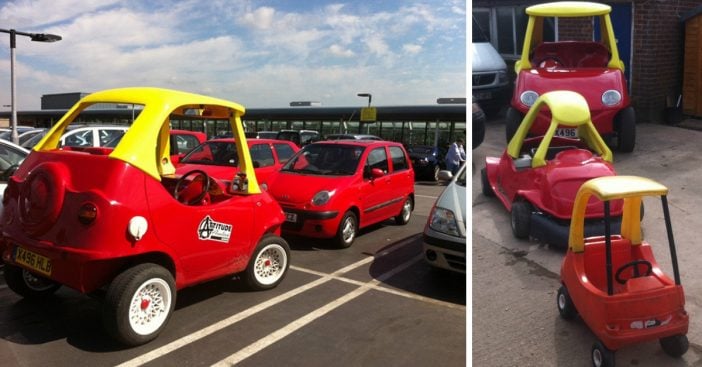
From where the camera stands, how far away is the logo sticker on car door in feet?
8.87

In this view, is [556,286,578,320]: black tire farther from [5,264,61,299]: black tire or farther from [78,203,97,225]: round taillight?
[5,264,61,299]: black tire

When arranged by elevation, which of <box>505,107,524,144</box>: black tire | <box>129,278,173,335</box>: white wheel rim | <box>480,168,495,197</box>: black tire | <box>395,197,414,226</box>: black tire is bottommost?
<box>129,278,173,335</box>: white wheel rim

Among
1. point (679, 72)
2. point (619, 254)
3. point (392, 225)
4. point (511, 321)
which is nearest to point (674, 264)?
point (619, 254)

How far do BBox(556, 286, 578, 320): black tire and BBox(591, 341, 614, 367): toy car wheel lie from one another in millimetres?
100

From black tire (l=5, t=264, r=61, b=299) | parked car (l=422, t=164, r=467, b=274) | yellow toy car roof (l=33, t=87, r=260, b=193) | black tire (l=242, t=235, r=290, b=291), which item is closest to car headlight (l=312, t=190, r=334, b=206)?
black tire (l=242, t=235, r=290, b=291)

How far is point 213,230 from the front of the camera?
9.12ft

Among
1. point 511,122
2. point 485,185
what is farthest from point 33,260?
point 511,122

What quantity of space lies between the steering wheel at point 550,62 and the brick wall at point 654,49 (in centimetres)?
7

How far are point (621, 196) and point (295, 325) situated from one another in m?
1.69

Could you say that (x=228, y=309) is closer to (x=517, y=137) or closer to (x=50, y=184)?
(x=50, y=184)

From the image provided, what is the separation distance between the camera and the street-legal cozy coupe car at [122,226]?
2.28 metres

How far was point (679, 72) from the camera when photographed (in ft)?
5.30

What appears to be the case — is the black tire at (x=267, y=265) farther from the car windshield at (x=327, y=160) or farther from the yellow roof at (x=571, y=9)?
the yellow roof at (x=571, y=9)

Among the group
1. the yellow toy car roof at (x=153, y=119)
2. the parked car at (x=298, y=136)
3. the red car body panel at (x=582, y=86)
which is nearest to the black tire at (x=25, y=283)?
the yellow toy car roof at (x=153, y=119)
